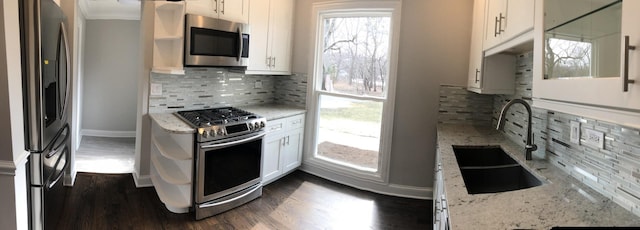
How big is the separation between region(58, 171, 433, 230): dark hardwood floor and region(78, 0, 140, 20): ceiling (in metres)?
2.70

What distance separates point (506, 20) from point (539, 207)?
1.06 m

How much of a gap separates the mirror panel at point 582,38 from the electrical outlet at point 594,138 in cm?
45

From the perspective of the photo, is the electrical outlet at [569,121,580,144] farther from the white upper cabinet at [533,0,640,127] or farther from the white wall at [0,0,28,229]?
the white wall at [0,0,28,229]

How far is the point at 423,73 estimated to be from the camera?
3398mm

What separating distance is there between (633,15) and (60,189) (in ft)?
10.1

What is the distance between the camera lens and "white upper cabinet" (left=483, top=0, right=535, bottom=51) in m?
1.50

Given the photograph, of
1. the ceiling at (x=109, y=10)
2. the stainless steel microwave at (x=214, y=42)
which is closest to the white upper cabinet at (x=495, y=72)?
the stainless steel microwave at (x=214, y=42)

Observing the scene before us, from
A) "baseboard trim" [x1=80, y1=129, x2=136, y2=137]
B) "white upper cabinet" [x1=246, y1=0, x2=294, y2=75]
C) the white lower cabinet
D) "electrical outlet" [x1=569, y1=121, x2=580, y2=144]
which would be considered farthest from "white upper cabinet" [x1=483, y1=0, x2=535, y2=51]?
"baseboard trim" [x1=80, y1=129, x2=136, y2=137]

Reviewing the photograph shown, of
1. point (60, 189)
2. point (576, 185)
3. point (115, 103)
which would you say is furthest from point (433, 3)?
point (115, 103)

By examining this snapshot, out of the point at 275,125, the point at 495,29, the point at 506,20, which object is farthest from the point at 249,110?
the point at 506,20

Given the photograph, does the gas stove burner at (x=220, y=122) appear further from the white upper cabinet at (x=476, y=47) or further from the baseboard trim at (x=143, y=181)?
the white upper cabinet at (x=476, y=47)

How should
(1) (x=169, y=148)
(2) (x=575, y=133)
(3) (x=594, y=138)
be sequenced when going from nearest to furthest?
(3) (x=594, y=138) → (2) (x=575, y=133) → (1) (x=169, y=148)

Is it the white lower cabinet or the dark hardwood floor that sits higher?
the white lower cabinet

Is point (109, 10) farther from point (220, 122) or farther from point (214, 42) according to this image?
point (220, 122)
